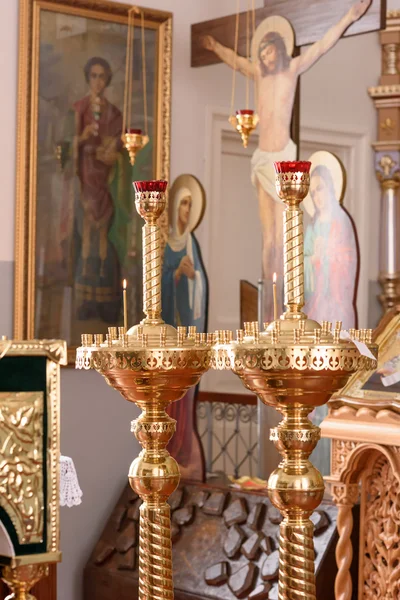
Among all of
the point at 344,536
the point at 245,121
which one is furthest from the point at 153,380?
the point at 245,121

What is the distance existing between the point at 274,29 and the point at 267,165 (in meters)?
0.78

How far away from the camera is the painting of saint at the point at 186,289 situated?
23.1 feet

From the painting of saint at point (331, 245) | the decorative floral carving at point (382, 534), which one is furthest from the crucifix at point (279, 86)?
the decorative floral carving at point (382, 534)

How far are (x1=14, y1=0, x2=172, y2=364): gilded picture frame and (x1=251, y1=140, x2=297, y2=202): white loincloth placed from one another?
775 mm

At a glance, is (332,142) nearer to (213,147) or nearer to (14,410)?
(213,147)

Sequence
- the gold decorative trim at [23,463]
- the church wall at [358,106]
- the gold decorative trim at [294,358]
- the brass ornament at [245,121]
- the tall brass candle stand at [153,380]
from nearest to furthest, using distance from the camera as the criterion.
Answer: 1. the gold decorative trim at [294,358]
2. the gold decorative trim at [23,463]
3. the tall brass candle stand at [153,380]
4. the brass ornament at [245,121]
5. the church wall at [358,106]

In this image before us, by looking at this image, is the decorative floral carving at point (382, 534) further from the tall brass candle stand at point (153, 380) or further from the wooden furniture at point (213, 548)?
the tall brass candle stand at point (153, 380)

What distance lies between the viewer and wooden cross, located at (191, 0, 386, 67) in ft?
21.0

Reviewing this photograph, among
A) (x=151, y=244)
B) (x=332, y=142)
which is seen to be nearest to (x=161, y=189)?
(x=151, y=244)

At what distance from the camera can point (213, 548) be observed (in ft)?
21.4

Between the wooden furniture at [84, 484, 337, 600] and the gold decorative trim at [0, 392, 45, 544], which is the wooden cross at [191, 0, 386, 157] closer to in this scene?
the wooden furniture at [84, 484, 337, 600]

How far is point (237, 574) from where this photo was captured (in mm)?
6207

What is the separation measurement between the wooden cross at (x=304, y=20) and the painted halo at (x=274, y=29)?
0.04m

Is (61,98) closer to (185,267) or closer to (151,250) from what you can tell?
(185,267)
